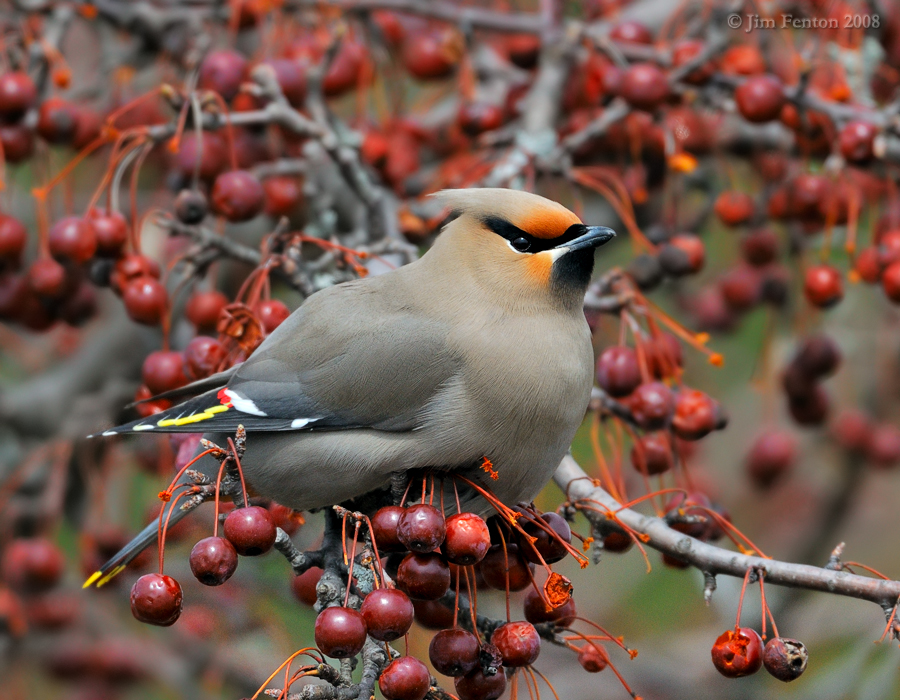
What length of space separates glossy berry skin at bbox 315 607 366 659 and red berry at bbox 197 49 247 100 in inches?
80.2

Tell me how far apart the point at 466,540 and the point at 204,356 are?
1.09 m

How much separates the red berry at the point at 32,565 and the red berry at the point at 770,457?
2.67 meters

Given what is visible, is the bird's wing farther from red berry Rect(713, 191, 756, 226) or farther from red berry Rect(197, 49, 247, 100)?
red berry Rect(713, 191, 756, 226)

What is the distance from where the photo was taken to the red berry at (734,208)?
377cm

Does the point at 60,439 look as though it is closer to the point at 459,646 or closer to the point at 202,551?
the point at 202,551

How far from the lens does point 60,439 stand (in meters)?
3.78

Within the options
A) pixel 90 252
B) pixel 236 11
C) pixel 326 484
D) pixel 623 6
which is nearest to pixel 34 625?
pixel 90 252

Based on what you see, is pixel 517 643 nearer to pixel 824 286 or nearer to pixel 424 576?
pixel 424 576

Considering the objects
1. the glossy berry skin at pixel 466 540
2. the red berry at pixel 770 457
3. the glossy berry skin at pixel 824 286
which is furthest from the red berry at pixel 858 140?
the glossy berry skin at pixel 466 540

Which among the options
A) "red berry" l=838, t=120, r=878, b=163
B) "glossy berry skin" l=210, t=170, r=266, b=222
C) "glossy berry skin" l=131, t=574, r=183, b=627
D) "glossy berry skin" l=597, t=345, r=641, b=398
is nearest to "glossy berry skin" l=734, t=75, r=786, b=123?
"red berry" l=838, t=120, r=878, b=163

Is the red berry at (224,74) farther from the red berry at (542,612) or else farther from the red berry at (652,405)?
the red berry at (542,612)

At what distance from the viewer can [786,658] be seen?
80.7 inches

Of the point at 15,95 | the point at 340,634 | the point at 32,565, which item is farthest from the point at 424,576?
the point at 15,95

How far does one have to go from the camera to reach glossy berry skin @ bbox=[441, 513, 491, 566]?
2057 millimetres
